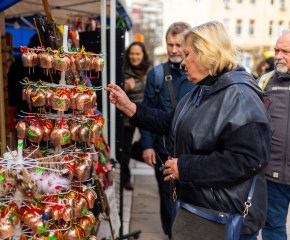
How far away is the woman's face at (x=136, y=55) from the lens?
15.2 ft

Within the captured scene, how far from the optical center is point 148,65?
474 cm

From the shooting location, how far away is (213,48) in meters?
1.58

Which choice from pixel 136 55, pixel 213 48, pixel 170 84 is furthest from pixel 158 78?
pixel 136 55

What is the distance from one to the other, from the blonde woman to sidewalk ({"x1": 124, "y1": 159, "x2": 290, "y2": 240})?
6.56ft

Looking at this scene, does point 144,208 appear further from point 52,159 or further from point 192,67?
point 192,67

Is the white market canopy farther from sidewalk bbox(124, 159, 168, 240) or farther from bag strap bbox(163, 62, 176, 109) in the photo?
sidewalk bbox(124, 159, 168, 240)

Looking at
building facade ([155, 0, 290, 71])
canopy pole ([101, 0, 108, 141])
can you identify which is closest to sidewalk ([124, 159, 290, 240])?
canopy pole ([101, 0, 108, 141])

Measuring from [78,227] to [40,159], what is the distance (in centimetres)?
48

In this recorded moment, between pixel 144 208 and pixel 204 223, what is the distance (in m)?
2.69

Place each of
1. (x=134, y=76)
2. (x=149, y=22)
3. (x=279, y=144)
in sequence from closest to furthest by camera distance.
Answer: (x=279, y=144) < (x=134, y=76) < (x=149, y=22)

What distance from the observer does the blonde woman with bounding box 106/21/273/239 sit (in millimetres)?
1441

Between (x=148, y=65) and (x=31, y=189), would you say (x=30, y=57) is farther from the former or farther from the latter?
(x=148, y=65)

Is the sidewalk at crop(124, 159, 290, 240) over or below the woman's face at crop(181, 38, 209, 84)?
below

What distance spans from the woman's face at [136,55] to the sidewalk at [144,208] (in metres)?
2.02
